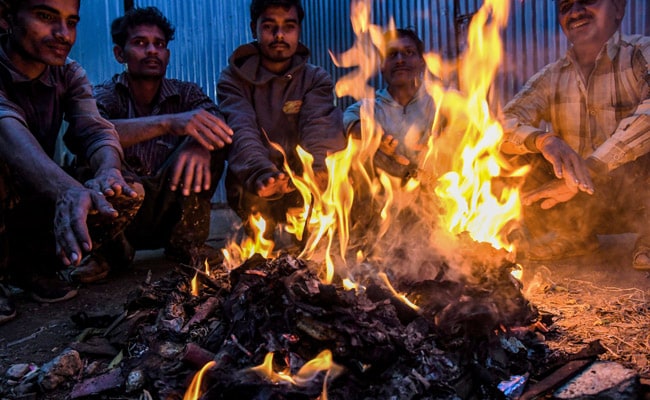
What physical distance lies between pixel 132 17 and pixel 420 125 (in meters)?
3.69

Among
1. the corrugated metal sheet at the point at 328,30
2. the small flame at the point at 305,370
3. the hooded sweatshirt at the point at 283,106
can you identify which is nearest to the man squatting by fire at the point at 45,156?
the small flame at the point at 305,370

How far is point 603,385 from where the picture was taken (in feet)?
7.32

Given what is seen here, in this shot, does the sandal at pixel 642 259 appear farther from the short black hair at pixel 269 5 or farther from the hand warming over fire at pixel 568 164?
the short black hair at pixel 269 5

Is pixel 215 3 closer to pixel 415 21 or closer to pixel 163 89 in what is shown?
pixel 415 21

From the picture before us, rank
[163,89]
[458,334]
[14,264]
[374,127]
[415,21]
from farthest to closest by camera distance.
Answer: [415,21] → [374,127] → [163,89] → [14,264] → [458,334]

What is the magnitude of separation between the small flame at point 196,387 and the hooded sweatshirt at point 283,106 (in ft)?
10.1

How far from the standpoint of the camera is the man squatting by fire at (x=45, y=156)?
3377 millimetres

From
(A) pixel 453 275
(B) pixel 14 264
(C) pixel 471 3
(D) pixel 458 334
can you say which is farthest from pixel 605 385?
(C) pixel 471 3

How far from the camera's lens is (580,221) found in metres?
4.71

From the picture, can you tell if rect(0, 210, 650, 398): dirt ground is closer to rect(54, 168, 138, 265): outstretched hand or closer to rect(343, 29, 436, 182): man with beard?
rect(54, 168, 138, 265): outstretched hand

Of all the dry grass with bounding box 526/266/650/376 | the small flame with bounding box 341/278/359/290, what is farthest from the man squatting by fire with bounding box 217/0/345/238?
the dry grass with bounding box 526/266/650/376

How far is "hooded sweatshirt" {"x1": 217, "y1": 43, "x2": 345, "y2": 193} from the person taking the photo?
539 centimetres

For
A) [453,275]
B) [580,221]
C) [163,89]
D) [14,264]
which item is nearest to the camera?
[453,275]

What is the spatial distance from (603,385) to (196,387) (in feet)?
6.33
